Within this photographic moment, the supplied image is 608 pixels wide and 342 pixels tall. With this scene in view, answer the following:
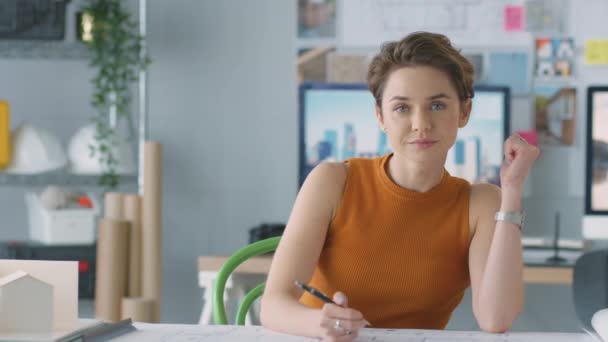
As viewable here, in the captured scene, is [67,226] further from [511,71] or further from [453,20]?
[511,71]

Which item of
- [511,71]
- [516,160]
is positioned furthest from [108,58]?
[516,160]

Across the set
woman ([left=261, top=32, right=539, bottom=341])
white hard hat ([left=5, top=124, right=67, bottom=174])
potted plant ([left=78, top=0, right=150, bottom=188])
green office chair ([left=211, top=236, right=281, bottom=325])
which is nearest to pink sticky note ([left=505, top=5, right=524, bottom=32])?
potted plant ([left=78, top=0, right=150, bottom=188])

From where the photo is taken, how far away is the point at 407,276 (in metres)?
1.54

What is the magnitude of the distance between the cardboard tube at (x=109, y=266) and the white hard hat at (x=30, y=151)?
0.99 feet

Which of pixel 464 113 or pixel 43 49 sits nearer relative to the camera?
pixel 464 113

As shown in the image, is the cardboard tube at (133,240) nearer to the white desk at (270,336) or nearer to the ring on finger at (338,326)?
the white desk at (270,336)

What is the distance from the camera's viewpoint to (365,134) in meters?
3.12

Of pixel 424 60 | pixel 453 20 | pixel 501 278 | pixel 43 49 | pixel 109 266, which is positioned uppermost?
pixel 453 20

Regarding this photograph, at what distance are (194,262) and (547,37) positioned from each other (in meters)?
1.51

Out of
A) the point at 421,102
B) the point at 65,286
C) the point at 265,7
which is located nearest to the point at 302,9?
the point at 265,7

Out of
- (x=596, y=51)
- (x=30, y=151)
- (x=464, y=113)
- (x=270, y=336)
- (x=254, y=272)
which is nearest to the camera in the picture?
(x=270, y=336)

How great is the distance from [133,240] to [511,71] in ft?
4.78

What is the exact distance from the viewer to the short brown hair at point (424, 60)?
1.50m

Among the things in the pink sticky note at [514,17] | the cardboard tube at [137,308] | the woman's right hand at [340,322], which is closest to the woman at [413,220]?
the woman's right hand at [340,322]
